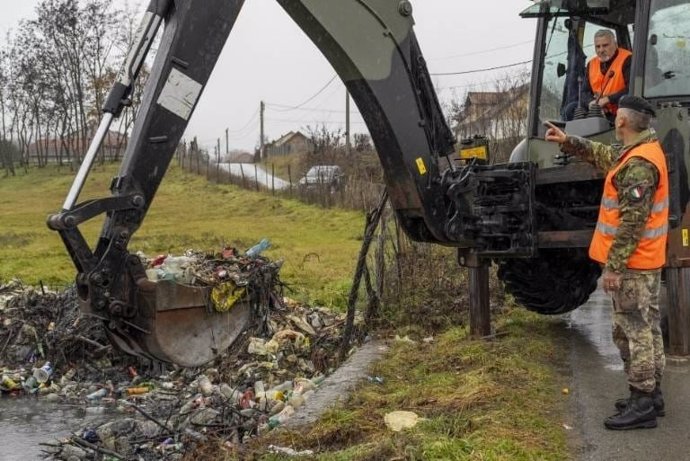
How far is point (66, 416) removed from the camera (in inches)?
299

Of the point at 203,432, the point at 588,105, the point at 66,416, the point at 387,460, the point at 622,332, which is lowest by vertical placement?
the point at 66,416

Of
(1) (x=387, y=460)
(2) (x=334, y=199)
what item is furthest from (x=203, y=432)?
→ (2) (x=334, y=199)

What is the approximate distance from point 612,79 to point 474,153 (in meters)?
1.20

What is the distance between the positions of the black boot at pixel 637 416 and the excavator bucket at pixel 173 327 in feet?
7.89

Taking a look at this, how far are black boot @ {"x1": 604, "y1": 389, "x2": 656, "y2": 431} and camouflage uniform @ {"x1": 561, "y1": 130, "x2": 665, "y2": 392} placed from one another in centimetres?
7

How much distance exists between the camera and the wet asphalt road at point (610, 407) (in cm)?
412

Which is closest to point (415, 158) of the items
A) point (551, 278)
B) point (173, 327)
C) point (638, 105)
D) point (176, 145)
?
point (638, 105)

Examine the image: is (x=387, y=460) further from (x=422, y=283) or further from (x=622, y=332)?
(x=422, y=283)

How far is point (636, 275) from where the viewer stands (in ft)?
14.5

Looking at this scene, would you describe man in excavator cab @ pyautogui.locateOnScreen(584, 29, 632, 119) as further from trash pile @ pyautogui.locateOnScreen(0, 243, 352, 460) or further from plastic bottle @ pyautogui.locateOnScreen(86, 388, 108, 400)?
plastic bottle @ pyautogui.locateOnScreen(86, 388, 108, 400)

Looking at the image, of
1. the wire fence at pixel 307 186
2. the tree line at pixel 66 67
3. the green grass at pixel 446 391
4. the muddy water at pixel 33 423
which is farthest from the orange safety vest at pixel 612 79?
the tree line at pixel 66 67

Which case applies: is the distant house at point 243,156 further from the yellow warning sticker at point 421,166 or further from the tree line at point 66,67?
the yellow warning sticker at point 421,166

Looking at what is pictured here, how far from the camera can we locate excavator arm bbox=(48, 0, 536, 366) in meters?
3.99

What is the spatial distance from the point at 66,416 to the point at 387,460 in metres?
4.83
